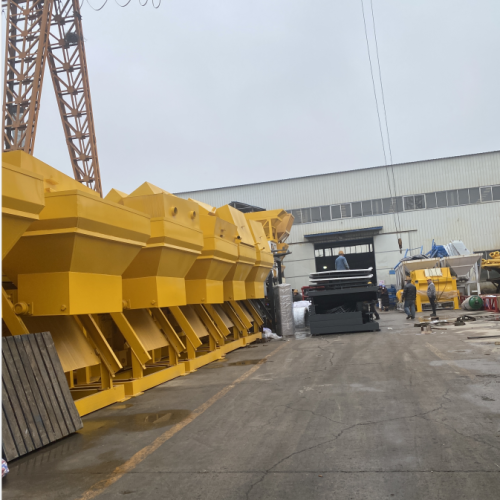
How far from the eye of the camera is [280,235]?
21797 millimetres

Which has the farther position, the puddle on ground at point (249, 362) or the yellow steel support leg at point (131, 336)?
the puddle on ground at point (249, 362)

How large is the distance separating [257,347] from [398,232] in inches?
920

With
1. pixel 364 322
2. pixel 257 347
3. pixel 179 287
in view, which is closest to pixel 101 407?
pixel 179 287

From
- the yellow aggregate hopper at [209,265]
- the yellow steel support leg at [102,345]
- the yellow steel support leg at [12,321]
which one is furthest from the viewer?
the yellow aggregate hopper at [209,265]

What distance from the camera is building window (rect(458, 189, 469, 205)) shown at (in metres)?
33.0

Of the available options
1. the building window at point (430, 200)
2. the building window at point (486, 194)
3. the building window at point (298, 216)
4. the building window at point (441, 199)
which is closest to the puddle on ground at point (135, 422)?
the building window at point (298, 216)

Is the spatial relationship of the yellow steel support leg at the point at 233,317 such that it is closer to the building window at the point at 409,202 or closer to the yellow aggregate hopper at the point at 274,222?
the yellow aggregate hopper at the point at 274,222

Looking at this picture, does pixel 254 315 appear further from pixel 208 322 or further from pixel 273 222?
pixel 273 222

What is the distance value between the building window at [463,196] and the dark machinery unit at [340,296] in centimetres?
2142

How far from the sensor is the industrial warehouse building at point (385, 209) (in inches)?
1296

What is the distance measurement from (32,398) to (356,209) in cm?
3152

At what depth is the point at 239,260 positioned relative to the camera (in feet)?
39.5

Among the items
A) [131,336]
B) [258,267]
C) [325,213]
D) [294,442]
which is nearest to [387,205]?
[325,213]

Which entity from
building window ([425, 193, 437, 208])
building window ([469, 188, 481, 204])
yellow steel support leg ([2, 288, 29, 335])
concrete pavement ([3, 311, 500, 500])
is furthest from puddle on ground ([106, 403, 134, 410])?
building window ([469, 188, 481, 204])
